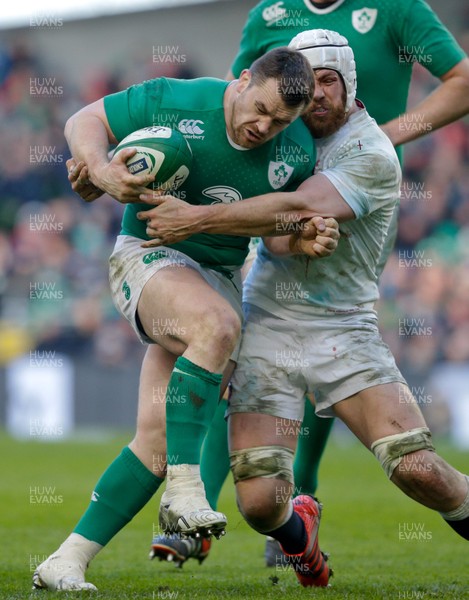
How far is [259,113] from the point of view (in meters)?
4.21

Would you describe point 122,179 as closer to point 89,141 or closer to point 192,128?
point 89,141

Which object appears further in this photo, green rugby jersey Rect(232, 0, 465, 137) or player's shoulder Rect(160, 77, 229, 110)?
green rugby jersey Rect(232, 0, 465, 137)

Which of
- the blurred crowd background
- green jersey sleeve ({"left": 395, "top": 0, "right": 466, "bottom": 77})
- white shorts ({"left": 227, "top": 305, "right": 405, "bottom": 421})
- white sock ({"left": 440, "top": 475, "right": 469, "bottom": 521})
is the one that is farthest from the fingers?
the blurred crowd background

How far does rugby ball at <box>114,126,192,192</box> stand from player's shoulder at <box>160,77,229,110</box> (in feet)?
0.53

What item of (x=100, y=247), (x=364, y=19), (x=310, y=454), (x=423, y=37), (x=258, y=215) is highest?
(x=364, y=19)

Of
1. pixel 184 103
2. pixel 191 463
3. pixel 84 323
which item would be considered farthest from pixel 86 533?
pixel 84 323

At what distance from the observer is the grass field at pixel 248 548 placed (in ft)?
15.1

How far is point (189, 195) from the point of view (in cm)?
455

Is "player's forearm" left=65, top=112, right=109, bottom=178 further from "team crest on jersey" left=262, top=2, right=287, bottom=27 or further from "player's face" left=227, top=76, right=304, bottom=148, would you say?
"team crest on jersey" left=262, top=2, right=287, bottom=27

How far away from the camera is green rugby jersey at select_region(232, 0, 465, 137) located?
557 cm

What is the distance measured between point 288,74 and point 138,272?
38.9 inches

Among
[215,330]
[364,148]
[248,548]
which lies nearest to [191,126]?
[364,148]

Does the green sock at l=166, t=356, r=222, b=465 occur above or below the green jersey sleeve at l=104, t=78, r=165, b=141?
below

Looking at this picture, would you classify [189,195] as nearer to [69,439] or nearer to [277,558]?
[277,558]
